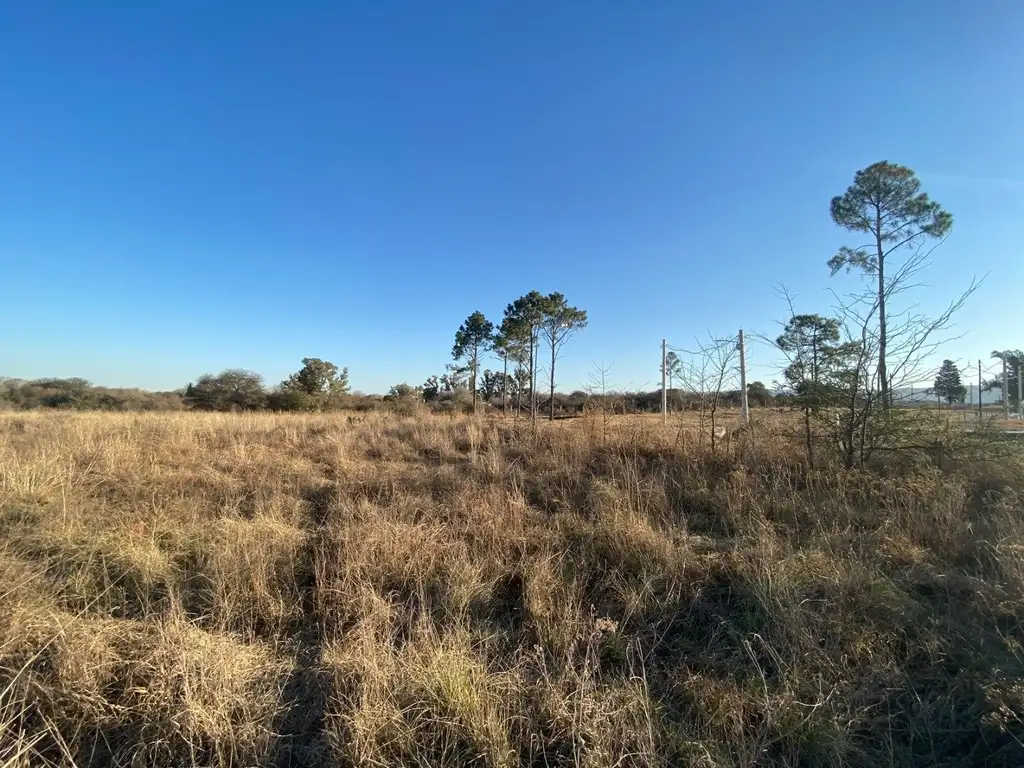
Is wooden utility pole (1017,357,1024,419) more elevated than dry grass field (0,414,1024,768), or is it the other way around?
wooden utility pole (1017,357,1024,419)

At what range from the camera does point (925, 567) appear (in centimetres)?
356

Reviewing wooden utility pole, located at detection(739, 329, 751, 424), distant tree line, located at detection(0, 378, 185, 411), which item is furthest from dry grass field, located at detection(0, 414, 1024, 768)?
distant tree line, located at detection(0, 378, 185, 411)

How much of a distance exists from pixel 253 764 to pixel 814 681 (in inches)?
111

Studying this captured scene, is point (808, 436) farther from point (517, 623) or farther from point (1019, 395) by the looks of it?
point (1019, 395)

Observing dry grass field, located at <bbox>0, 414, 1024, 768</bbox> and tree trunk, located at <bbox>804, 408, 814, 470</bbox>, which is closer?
dry grass field, located at <bbox>0, 414, 1024, 768</bbox>

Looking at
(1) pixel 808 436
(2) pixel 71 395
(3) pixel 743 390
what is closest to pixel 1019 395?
(3) pixel 743 390

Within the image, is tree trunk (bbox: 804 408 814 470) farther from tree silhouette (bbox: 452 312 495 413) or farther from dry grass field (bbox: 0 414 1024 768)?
tree silhouette (bbox: 452 312 495 413)

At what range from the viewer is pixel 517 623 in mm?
3113

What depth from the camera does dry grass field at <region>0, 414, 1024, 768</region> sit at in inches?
82.5

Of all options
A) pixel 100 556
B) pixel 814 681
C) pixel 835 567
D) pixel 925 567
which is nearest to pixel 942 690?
pixel 814 681

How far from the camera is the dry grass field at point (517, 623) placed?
2096mm

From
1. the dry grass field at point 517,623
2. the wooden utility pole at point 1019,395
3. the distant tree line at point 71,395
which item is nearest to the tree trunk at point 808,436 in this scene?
the dry grass field at point 517,623

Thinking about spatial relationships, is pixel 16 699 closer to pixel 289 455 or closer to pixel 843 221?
pixel 289 455

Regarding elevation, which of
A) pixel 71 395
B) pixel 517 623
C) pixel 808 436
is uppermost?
pixel 71 395
